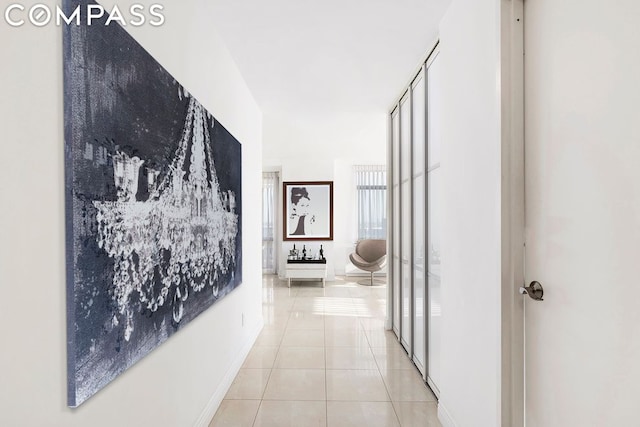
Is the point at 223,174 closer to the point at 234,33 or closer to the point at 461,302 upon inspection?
the point at 234,33

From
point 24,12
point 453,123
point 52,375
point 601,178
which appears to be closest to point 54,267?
point 52,375

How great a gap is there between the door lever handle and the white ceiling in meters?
1.74

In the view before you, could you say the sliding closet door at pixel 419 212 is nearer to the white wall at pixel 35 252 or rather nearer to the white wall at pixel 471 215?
the white wall at pixel 471 215

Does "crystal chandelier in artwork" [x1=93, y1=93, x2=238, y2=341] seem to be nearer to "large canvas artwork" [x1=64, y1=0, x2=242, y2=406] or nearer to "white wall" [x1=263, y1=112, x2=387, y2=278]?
"large canvas artwork" [x1=64, y1=0, x2=242, y2=406]

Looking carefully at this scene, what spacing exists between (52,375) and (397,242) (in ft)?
11.2

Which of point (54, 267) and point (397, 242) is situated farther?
point (397, 242)

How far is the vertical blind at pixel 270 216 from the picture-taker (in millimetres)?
8109

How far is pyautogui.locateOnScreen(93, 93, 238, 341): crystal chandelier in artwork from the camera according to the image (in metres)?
1.21

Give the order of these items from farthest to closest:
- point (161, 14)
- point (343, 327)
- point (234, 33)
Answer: point (343, 327), point (234, 33), point (161, 14)

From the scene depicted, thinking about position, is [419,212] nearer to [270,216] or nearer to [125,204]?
[125,204]

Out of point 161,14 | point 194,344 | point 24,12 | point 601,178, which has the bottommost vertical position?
point 194,344

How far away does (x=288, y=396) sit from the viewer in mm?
2561

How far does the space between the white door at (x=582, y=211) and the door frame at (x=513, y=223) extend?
0.10ft

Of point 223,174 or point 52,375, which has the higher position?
point 223,174
